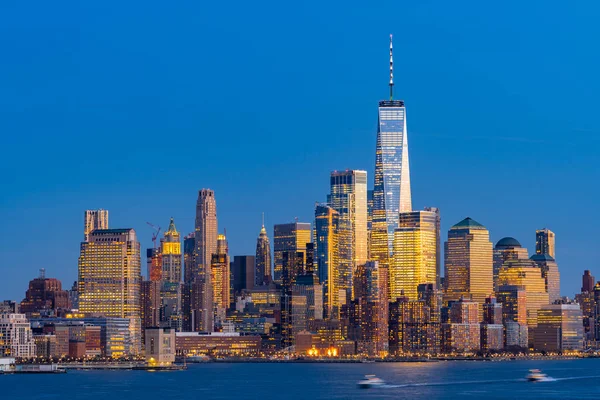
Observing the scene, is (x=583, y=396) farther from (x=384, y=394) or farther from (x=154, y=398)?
(x=154, y=398)

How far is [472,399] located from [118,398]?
45560 mm

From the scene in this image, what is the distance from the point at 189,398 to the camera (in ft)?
631

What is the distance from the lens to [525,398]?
189 meters

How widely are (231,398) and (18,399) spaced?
90.7 ft

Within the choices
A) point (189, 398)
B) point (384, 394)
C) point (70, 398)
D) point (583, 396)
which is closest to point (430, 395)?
point (384, 394)

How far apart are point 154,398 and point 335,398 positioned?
23.5 metres

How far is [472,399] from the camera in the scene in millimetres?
187125

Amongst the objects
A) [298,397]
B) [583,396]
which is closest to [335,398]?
[298,397]

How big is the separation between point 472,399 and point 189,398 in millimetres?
36614

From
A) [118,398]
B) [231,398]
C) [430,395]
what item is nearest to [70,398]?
[118,398]

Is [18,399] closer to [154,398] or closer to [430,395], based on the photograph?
[154,398]

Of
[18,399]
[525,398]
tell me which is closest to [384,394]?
[525,398]

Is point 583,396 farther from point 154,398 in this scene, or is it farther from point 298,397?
point 154,398

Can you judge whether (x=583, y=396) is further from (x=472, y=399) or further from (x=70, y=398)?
(x=70, y=398)
